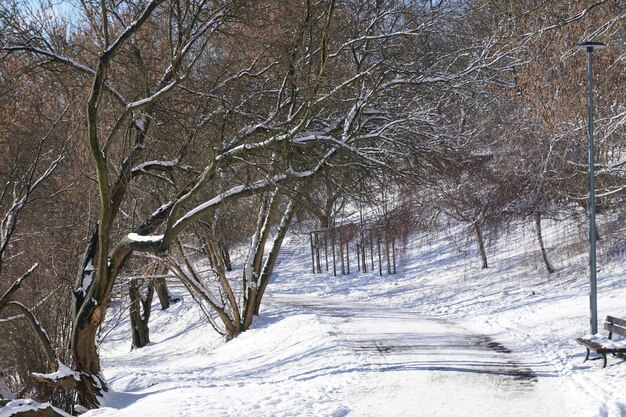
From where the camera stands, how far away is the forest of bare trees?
437 inches

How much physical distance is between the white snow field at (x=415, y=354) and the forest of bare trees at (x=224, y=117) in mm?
2427

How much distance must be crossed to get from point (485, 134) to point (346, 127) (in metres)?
10.3

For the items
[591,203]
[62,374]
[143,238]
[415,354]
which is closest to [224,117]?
[143,238]

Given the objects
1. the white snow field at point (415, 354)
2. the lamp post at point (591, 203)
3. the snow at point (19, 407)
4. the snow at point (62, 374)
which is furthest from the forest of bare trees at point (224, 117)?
the white snow field at point (415, 354)

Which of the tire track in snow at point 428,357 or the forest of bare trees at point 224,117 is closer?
the tire track in snow at point 428,357

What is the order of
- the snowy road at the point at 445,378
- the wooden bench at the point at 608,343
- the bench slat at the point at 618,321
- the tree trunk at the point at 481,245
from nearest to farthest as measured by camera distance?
the snowy road at the point at 445,378
the wooden bench at the point at 608,343
the bench slat at the point at 618,321
the tree trunk at the point at 481,245

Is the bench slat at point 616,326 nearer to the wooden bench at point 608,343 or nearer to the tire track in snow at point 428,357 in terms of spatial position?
the wooden bench at point 608,343

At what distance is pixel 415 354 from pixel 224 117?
5.85m

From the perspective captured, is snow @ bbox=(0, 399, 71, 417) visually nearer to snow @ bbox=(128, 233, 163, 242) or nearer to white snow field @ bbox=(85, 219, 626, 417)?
white snow field @ bbox=(85, 219, 626, 417)

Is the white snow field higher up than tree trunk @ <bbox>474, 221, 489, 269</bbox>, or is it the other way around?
tree trunk @ <bbox>474, 221, 489, 269</bbox>

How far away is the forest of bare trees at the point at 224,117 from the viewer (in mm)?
11109

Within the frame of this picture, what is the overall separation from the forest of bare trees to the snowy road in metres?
3.10

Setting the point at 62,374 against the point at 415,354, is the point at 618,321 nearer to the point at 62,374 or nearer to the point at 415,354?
the point at 415,354

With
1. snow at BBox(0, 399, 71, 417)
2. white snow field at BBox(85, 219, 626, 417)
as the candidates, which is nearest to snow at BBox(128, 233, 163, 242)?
white snow field at BBox(85, 219, 626, 417)
